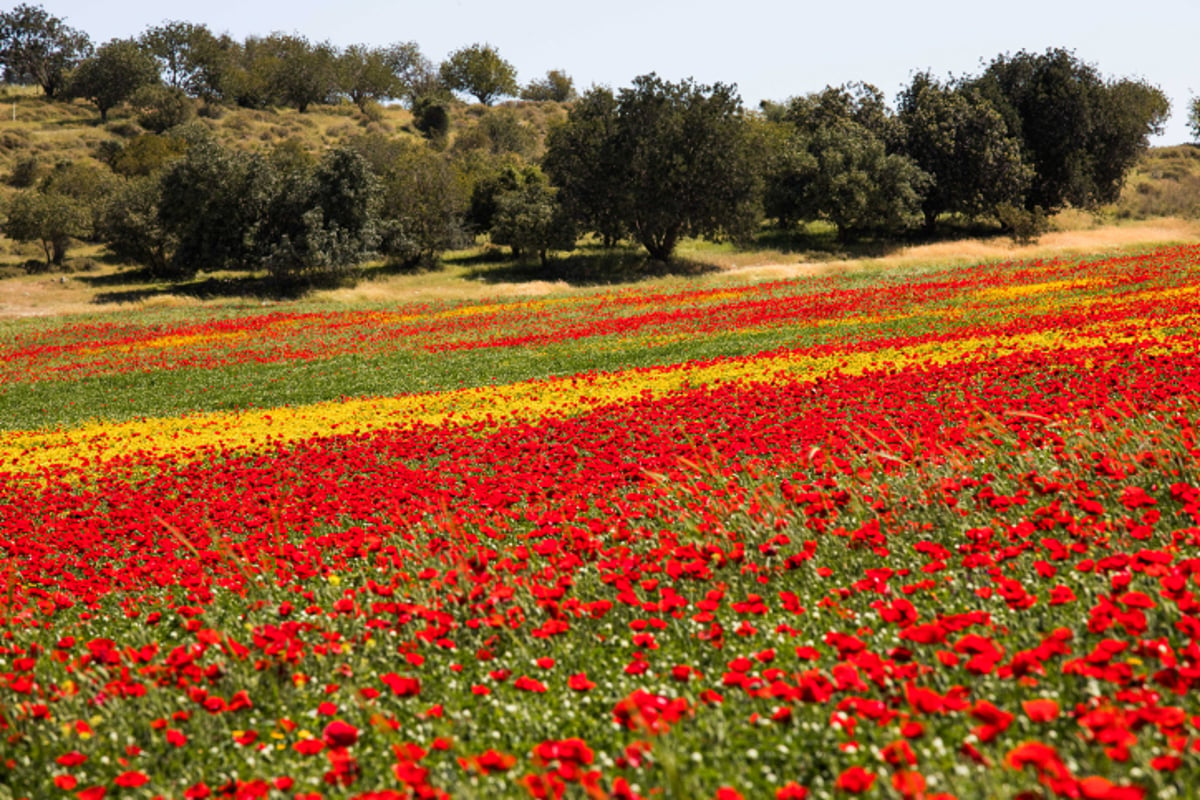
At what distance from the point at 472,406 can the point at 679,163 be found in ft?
162

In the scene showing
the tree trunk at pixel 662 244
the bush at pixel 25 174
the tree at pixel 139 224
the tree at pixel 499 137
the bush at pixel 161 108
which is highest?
the bush at pixel 161 108

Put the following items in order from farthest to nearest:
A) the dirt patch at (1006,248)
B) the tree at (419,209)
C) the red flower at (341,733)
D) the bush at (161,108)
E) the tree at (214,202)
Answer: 1. the bush at (161,108)
2. the tree at (419,209)
3. the tree at (214,202)
4. the dirt patch at (1006,248)
5. the red flower at (341,733)

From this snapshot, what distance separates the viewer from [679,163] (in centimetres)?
6322

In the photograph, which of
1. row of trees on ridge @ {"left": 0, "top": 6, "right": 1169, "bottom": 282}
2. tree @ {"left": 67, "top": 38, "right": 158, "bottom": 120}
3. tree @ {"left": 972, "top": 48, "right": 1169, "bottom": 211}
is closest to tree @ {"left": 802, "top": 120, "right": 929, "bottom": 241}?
row of trees on ridge @ {"left": 0, "top": 6, "right": 1169, "bottom": 282}

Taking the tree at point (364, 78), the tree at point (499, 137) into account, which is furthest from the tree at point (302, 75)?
the tree at point (499, 137)

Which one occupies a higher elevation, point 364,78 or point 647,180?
point 364,78

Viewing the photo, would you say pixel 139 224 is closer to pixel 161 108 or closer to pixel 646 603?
pixel 161 108

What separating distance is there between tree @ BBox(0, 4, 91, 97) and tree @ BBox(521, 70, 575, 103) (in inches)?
3296

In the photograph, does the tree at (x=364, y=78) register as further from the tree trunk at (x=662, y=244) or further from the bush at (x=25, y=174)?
the tree trunk at (x=662, y=244)

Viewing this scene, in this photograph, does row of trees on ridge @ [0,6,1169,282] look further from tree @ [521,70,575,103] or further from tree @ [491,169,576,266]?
tree @ [521,70,575,103]

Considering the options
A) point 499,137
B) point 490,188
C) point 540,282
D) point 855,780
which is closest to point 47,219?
point 490,188

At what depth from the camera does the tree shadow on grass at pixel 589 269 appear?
202 ft

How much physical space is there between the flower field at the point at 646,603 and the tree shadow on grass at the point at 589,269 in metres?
46.9

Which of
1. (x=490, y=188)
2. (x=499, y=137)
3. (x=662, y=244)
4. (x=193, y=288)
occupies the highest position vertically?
(x=499, y=137)
